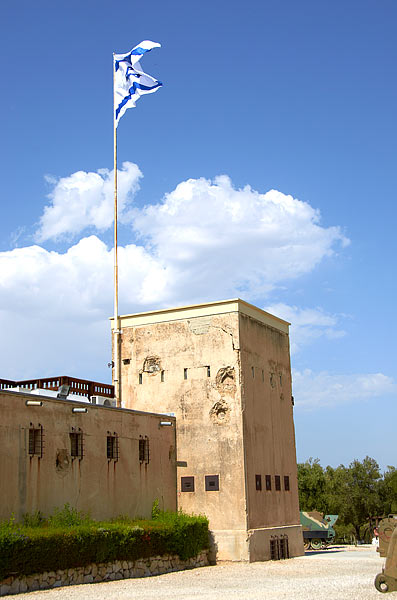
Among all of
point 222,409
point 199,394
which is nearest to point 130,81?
point 199,394

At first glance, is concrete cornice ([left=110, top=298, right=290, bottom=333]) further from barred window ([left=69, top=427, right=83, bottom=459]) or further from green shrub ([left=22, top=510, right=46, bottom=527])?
green shrub ([left=22, top=510, right=46, bottom=527])

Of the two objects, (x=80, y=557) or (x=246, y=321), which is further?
(x=246, y=321)

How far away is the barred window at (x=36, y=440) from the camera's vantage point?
19398 millimetres

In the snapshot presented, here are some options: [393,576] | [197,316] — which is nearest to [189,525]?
[197,316]

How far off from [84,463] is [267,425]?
27.2ft

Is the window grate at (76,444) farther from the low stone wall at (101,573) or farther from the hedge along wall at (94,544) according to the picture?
the low stone wall at (101,573)

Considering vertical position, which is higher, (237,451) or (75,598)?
(237,451)

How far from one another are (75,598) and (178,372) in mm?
11667

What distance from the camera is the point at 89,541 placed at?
18.3 metres

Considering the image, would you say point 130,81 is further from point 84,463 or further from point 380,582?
point 380,582

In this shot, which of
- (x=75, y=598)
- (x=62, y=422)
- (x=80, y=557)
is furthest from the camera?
(x=62, y=422)

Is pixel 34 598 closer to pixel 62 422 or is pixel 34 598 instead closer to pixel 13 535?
pixel 13 535

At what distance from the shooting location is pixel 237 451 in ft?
80.4

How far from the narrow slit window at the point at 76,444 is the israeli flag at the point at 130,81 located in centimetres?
1467
